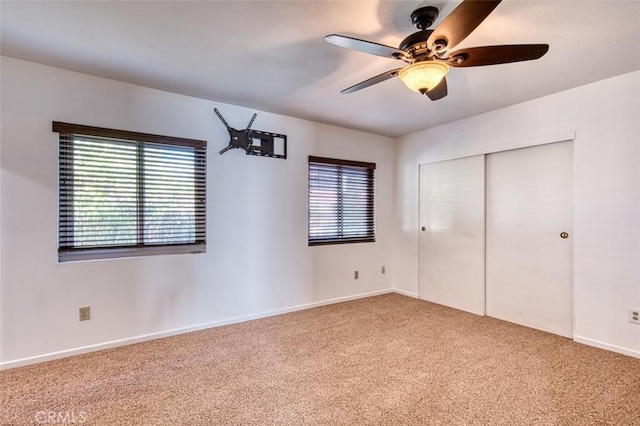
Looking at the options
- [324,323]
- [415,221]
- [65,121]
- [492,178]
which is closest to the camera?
[65,121]

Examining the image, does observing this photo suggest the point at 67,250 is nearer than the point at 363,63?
No

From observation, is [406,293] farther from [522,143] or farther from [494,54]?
[494,54]

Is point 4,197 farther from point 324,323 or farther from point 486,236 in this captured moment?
point 486,236

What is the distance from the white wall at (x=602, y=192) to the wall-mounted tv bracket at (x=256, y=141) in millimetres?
2567

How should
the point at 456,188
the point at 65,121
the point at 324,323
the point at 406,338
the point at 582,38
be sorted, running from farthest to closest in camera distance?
the point at 456,188, the point at 324,323, the point at 406,338, the point at 65,121, the point at 582,38

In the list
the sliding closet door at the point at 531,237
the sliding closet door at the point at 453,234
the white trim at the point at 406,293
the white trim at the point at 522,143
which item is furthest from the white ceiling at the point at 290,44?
the white trim at the point at 406,293

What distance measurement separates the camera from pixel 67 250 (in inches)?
104

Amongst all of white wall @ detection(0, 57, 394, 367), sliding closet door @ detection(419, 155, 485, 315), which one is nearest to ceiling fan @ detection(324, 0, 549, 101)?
white wall @ detection(0, 57, 394, 367)

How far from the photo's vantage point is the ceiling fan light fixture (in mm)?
1800

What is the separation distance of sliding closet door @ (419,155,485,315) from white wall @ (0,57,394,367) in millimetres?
839

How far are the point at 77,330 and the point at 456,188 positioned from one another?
4168 mm

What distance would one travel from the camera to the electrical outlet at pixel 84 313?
2.68 metres

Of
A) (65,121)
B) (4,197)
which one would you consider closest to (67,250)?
(4,197)

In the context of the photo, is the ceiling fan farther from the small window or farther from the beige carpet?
the small window
